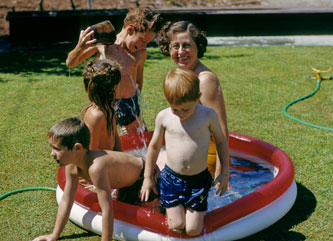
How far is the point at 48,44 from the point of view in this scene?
37.1 feet

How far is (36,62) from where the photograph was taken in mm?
9398

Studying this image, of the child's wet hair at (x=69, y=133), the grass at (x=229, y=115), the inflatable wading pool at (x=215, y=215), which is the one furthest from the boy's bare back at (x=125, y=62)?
the child's wet hair at (x=69, y=133)

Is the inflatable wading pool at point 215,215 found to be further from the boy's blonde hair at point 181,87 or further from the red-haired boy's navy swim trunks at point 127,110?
A: the red-haired boy's navy swim trunks at point 127,110

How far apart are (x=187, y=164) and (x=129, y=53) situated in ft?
6.01

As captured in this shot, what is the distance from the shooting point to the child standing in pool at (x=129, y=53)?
4.00 meters

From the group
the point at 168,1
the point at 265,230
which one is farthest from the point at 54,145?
the point at 168,1

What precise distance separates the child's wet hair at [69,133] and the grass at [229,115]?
79 centimetres

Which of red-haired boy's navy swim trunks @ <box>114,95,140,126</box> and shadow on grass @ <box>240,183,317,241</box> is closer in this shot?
shadow on grass @ <box>240,183,317,241</box>

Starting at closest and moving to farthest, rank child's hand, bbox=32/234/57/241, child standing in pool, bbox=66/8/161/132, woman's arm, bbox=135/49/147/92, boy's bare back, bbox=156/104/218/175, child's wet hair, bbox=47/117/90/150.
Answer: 1. child's wet hair, bbox=47/117/90/150
2. boy's bare back, bbox=156/104/218/175
3. child's hand, bbox=32/234/57/241
4. child standing in pool, bbox=66/8/161/132
5. woman's arm, bbox=135/49/147/92

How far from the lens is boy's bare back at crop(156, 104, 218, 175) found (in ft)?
9.86

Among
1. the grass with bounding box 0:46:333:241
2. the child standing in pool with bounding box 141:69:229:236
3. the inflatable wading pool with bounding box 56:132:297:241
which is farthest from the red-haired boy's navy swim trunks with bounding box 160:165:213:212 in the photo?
the grass with bounding box 0:46:333:241

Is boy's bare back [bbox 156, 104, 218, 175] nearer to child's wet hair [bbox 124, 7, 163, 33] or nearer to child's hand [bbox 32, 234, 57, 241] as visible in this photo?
child's hand [bbox 32, 234, 57, 241]

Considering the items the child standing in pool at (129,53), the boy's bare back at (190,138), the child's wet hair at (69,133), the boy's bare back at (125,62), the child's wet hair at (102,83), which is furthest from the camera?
the boy's bare back at (125,62)

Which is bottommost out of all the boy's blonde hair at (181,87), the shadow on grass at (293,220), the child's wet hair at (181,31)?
the shadow on grass at (293,220)
